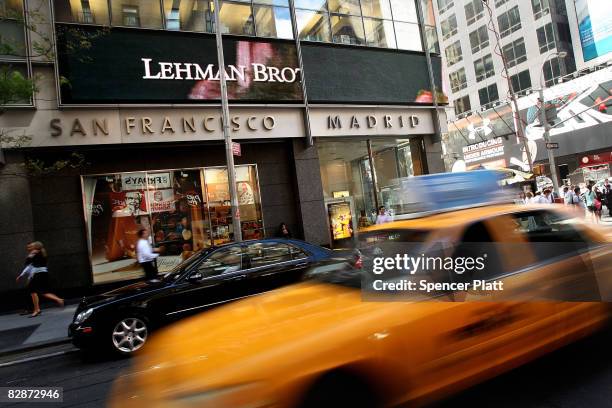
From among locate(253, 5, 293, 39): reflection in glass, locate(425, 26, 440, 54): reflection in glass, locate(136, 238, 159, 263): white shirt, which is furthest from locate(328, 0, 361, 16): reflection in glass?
locate(136, 238, 159, 263): white shirt

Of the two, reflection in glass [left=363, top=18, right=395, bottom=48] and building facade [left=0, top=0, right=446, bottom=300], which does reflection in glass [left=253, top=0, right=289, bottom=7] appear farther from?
reflection in glass [left=363, top=18, right=395, bottom=48]

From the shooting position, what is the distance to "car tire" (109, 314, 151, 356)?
5.93m

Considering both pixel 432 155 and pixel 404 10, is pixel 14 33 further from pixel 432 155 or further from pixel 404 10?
pixel 432 155

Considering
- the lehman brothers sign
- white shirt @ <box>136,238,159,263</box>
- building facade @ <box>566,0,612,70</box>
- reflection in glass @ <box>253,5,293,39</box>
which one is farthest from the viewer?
building facade @ <box>566,0,612,70</box>

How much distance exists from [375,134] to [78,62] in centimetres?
974

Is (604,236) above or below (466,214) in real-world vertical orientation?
below

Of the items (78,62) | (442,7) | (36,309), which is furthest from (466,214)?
(442,7)

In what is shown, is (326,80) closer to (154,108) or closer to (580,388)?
(154,108)

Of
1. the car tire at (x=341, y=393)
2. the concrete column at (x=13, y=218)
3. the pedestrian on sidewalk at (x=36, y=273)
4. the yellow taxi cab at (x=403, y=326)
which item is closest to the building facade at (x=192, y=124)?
the concrete column at (x=13, y=218)

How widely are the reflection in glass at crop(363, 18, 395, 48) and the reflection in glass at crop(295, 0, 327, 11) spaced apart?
5.71 ft

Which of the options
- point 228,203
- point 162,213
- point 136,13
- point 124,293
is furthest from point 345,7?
point 124,293

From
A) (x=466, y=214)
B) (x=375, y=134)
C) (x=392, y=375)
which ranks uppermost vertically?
(x=375, y=134)

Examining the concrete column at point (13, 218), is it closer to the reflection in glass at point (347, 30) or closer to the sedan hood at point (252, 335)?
the sedan hood at point (252, 335)

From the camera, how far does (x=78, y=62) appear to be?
11.4 meters
